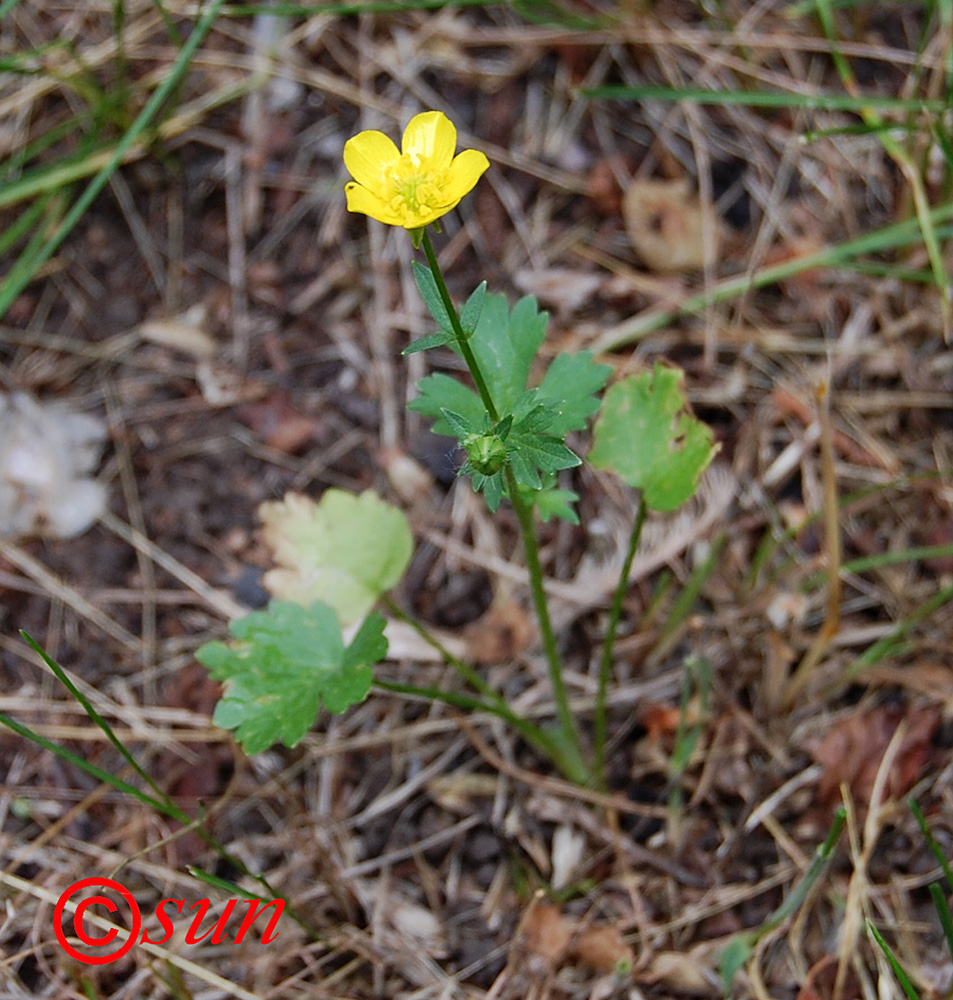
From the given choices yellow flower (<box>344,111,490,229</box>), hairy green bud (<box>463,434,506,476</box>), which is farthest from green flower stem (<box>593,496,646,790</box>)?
yellow flower (<box>344,111,490,229</box>)

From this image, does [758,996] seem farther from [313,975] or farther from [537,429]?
[537,429]

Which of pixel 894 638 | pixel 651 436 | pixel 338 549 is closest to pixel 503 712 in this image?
pixel 338 549

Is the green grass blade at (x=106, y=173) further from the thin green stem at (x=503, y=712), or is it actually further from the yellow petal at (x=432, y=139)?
the thin green stem at (x=503, y=712)

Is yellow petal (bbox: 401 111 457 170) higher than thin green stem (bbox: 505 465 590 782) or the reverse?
higher

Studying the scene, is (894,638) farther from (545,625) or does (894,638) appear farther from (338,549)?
(338,549)

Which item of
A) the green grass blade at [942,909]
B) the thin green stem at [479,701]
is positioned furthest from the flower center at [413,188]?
the green grass blade at [942,909]

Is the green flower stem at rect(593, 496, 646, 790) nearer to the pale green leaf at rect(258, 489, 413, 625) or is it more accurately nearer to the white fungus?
the pale green leaf at rect(258, 489, 413, 625)
